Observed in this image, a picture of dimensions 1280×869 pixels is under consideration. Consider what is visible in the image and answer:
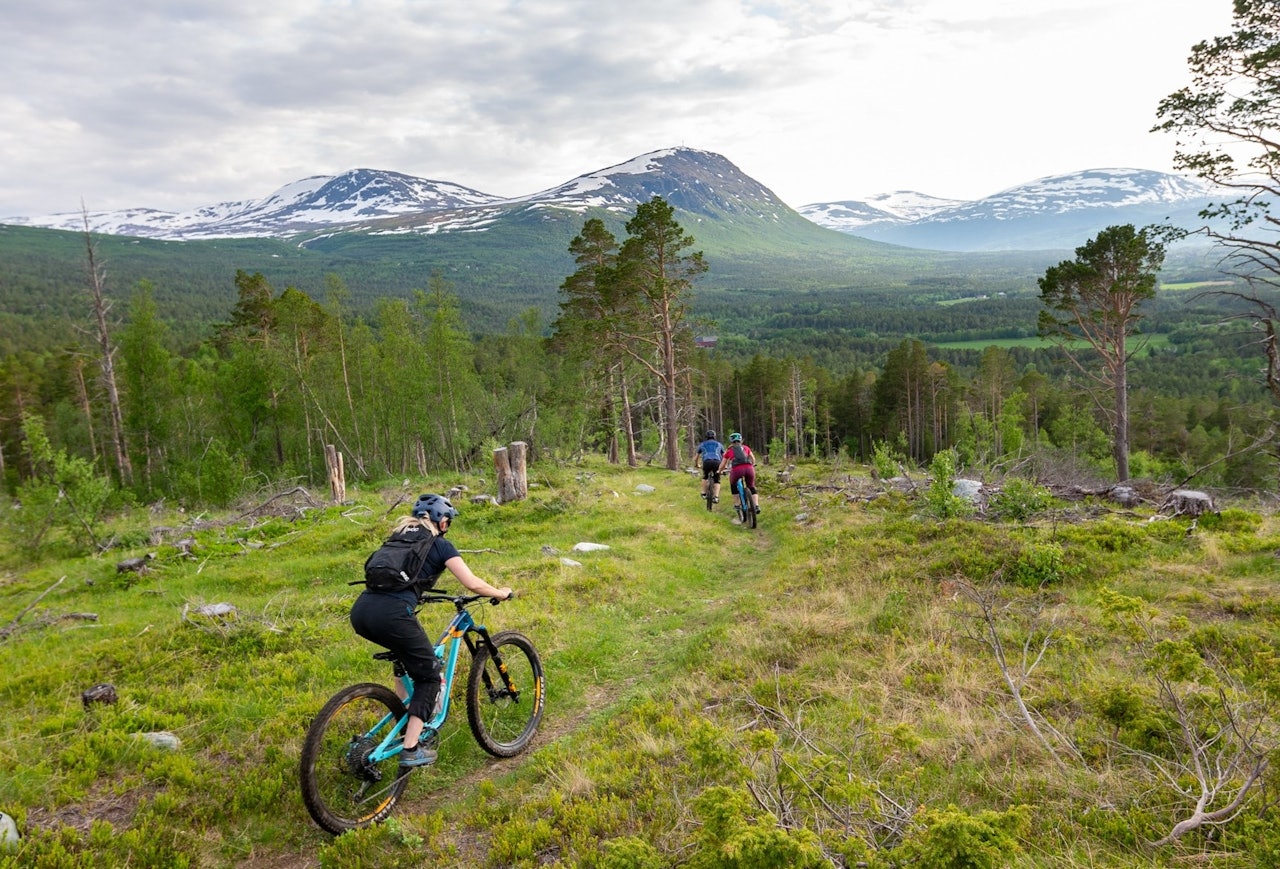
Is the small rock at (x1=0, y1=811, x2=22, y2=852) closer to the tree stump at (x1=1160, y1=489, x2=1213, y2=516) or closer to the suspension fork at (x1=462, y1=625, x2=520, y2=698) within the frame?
the suspension fork at (x1=462, y1=625, x2=520, y2=698)

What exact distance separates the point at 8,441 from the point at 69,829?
64997 mm

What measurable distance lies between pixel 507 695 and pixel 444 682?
1.04m

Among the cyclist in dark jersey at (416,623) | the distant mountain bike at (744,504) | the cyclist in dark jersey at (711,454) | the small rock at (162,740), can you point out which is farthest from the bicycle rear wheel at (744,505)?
the small rock at (162,740)

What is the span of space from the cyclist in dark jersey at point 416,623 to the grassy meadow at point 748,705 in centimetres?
71

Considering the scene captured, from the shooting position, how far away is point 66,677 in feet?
25.3

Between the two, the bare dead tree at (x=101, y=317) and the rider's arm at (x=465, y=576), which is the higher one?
the bare dead tree at (x=101, y=317)

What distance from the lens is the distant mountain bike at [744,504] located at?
56.0ft

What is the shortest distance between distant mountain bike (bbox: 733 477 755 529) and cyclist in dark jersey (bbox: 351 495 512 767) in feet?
39.4

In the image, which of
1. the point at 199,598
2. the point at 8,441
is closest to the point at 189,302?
the point at 8,441

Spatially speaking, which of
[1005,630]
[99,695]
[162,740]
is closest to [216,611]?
[99,695]

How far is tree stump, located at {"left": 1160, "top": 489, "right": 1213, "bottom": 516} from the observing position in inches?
468

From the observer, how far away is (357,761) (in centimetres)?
534

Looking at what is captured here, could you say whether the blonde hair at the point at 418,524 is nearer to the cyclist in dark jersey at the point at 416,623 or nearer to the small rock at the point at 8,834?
the cyclist in dark jersey at the point at 416,623

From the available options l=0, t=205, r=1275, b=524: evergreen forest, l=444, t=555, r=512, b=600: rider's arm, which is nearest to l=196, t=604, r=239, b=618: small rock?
l=444, t=555, r=512, b=600: rider's arm
